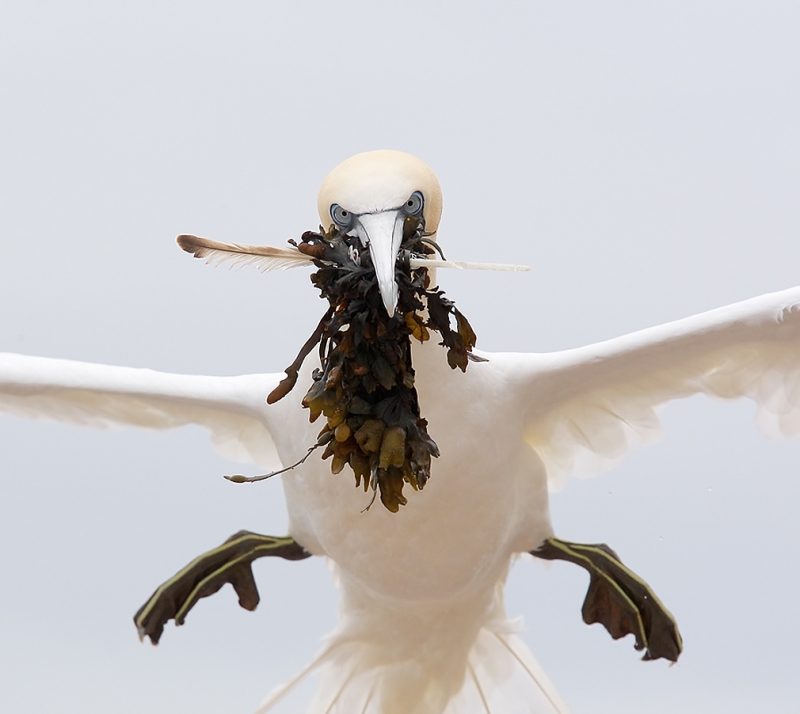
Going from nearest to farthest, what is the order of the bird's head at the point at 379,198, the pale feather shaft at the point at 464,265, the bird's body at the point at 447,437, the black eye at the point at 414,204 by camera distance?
1. the pale feather shaft at the point at 464,265
2. the bird's head at the point at 379,198
3. the black eye at the point at 414,204
4. the bird's body at the point at 447,437

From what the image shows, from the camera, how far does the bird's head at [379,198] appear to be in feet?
9.02

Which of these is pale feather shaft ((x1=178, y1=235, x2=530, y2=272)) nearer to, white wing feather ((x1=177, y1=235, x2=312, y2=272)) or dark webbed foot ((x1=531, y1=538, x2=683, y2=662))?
white wing feather ((x1=177, y1=235, x2=312, y2=272))

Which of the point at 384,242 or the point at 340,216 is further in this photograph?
the point at 340,216

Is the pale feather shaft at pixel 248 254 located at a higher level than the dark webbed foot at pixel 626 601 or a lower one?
higher

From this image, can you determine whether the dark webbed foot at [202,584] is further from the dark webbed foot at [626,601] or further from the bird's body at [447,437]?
the dark webbed foot at [626,601]

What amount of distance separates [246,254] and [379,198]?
315 millimetres

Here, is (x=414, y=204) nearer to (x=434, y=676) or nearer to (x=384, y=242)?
(x=384, y=242)

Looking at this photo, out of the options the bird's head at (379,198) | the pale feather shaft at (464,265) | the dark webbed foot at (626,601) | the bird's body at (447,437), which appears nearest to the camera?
the pale feather shaft at (464,265)

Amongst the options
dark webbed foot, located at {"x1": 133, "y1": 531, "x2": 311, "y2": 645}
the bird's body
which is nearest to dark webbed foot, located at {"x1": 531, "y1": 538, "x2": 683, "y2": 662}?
the bird's body

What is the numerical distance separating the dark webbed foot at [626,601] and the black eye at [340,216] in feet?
3.87

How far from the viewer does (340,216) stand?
287 cm

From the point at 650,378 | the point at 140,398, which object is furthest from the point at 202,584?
the point at 650,378

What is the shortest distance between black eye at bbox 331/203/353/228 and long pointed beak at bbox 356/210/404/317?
0.03 metres

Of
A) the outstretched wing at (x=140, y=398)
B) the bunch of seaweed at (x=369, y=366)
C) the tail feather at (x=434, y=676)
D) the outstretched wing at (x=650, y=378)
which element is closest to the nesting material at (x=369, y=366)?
the bunch of seaweed at (x=369, y=366)
